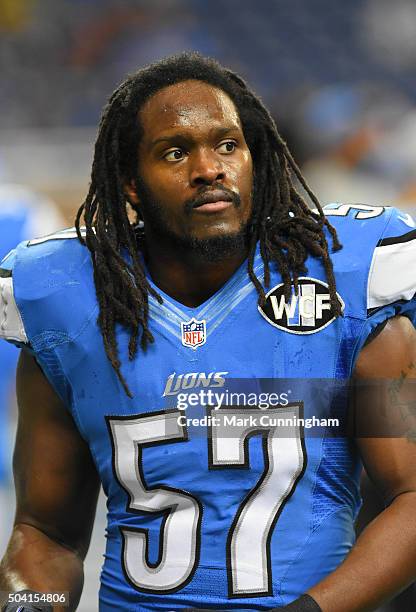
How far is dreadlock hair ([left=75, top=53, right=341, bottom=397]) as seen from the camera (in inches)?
87.9

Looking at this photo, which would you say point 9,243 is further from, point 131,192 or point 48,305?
point 48,305

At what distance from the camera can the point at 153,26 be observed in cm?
952

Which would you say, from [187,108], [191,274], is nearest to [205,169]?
[187,108]

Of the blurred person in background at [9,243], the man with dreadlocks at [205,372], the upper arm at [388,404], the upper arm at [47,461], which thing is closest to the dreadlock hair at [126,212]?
the man with dreadlocks at [205,372]

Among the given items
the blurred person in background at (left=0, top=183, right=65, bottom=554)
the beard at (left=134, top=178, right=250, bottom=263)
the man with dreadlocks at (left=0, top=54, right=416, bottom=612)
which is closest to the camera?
the man with dreadlocks at (left=0, top=54, right=416, bottom=612)

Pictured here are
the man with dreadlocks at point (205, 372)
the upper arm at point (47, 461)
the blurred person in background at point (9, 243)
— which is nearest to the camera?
the man with dreadlocks at point (205, 372)

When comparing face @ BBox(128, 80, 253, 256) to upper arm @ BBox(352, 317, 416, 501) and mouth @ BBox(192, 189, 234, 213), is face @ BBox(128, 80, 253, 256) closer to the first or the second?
mouth @ BBox(192, 189, 234, 213)

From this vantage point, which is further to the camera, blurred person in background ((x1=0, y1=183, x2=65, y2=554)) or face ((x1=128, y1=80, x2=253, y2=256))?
blurred person in background ((x1=0, y1=183, x2=65, y2=554))

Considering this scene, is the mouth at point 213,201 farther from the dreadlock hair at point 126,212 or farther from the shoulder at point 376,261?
the shoulder at point 376,261

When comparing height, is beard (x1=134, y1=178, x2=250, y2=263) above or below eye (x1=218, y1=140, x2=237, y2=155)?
below

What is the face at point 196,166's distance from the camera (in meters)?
2.20

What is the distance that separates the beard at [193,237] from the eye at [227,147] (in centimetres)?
10

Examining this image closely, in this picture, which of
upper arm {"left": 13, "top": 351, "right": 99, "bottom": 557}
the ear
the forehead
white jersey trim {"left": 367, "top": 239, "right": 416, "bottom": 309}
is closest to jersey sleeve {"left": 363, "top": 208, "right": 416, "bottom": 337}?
white jersey trim {"left": 367, "top": 239, "right": 416, "bottom": 309}

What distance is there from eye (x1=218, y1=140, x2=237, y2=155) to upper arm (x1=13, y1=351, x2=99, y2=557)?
23.5 inches
